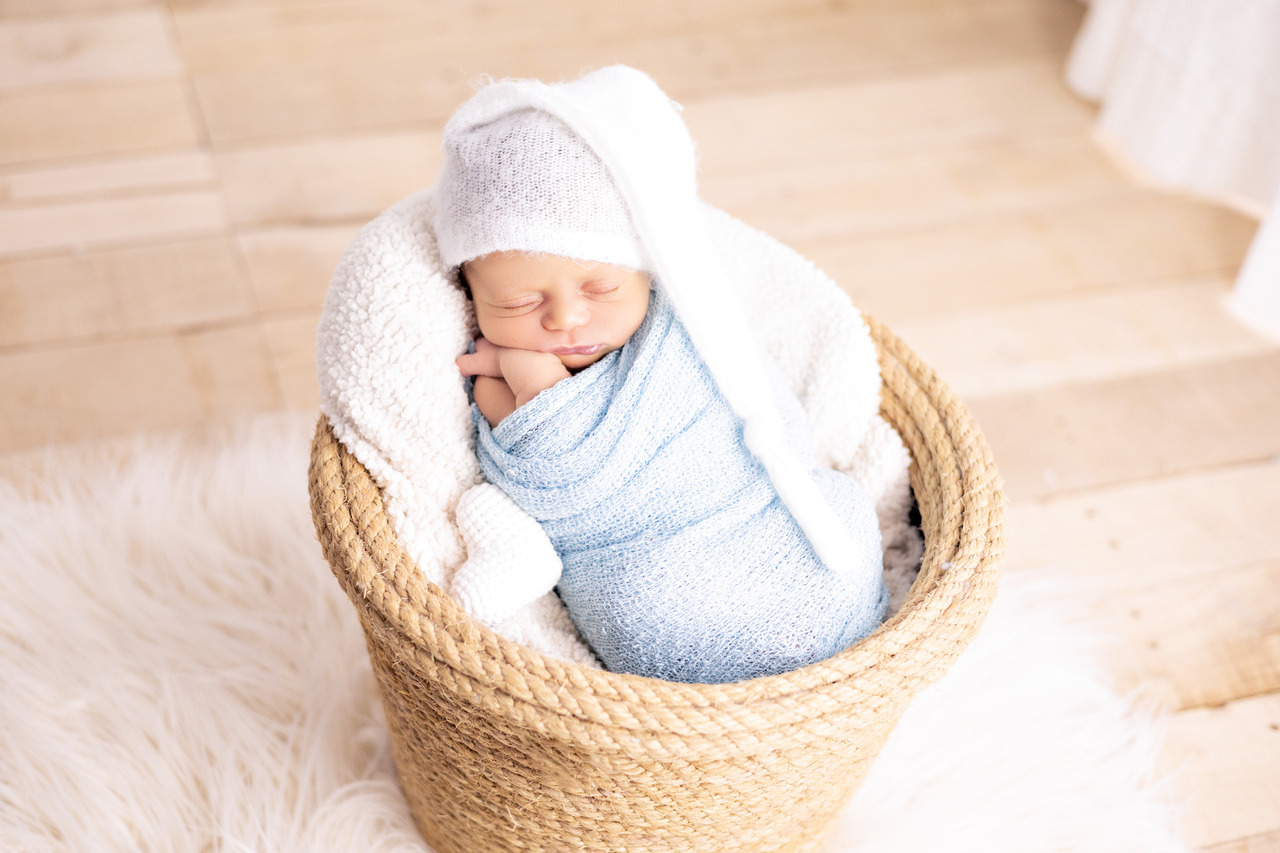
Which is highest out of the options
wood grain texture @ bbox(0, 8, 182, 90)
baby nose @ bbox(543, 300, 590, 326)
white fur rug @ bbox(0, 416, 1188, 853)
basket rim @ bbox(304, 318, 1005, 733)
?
baby nose @ bbox(543, 300, 590, 326)

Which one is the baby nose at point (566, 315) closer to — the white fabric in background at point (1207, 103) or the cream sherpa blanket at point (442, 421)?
the cream sherpa blanket at point (442, 421)

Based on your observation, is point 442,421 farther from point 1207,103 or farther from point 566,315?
point 1207,103

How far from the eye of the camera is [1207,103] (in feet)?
5.87

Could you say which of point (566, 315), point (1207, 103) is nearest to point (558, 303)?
point (566, 315)

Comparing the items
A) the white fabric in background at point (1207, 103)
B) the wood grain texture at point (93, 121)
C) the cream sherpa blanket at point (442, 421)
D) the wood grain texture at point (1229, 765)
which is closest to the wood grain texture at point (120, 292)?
the wood grain texture at point (93, 121)

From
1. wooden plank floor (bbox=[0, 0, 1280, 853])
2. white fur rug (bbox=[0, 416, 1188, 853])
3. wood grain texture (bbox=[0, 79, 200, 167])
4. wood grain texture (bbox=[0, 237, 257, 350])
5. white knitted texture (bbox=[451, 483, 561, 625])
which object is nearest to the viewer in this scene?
white knitted texture (bbox=[451, 483, 561, 625])

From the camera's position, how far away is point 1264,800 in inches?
46.4

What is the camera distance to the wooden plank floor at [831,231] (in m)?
1.41

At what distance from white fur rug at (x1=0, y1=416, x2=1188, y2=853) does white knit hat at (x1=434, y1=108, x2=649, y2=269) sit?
0.55 meters

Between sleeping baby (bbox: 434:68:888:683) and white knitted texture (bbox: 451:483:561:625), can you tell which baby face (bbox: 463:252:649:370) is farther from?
white knitted texture (bbox: 451:483:561:625)

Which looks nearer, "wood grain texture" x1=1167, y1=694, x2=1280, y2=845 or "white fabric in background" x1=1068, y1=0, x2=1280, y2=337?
"wood grain texture" x1=1167, y1=694, x2=1280, y2=845

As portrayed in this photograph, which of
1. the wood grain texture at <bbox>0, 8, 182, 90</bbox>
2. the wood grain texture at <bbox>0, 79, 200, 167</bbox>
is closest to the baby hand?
the wood grain texture at <bbox>0, 79, 200, 167</bbox>

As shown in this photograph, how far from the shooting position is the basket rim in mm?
769

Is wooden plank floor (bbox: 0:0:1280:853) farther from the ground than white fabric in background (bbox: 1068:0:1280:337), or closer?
closer
